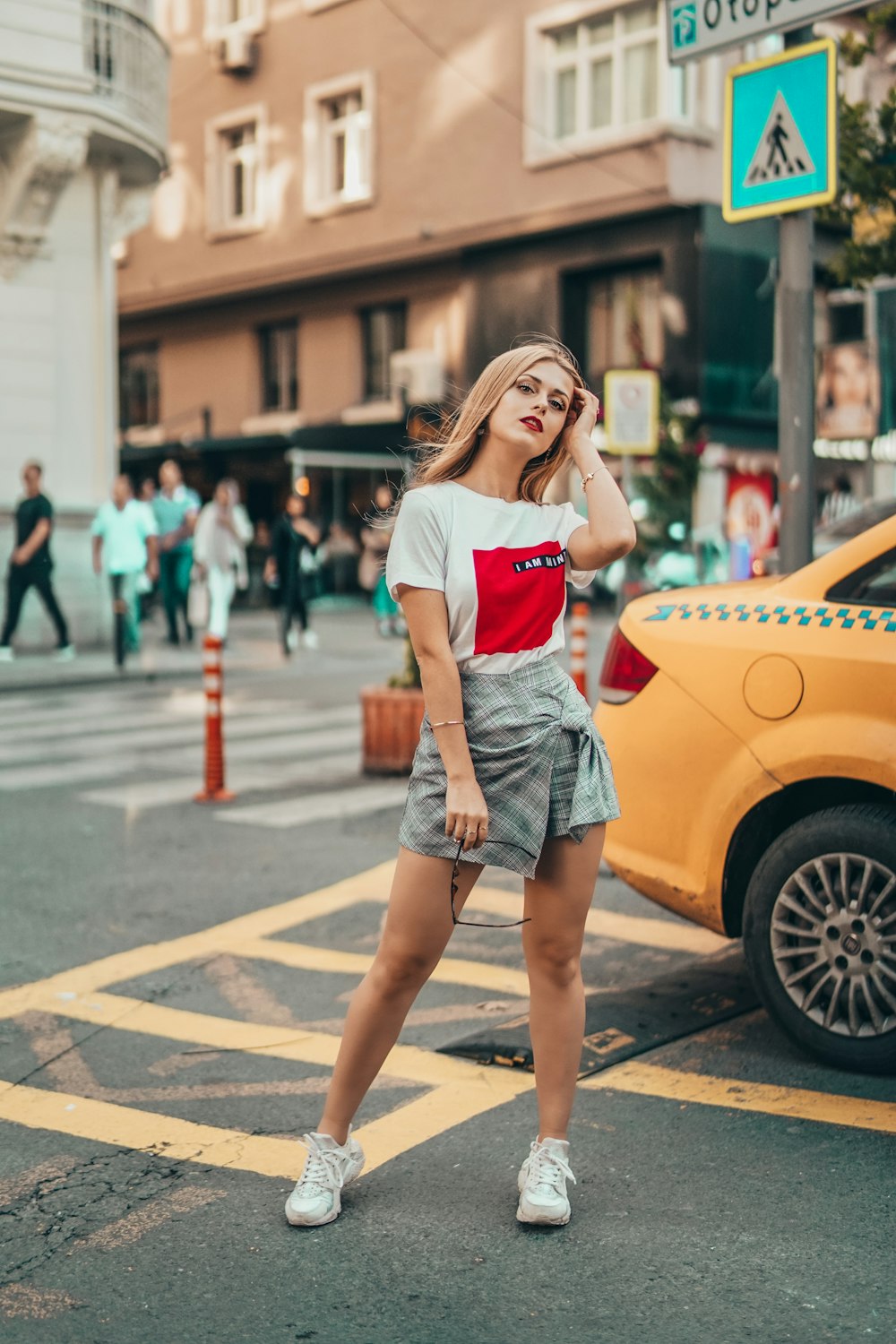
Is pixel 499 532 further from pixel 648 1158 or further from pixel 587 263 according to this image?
pixel 587 263

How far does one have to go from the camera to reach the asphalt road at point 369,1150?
3.05 metres

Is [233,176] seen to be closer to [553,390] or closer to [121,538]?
[121,538]

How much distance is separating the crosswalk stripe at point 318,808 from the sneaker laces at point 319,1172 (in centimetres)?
477

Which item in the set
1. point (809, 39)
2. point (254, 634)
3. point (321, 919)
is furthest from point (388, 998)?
point (254, 634)

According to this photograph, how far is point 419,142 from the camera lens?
3033cm

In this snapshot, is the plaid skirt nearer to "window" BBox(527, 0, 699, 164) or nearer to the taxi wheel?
the taxi wheel

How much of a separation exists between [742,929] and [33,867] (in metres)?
3.79

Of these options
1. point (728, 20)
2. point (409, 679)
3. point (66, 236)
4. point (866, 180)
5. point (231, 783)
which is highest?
point (66, 236)

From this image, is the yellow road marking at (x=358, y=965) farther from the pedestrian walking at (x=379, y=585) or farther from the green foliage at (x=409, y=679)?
the pedestrian walking at (x=379, y=585)

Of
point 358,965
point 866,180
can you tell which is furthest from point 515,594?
point 866,180

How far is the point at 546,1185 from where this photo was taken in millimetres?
3445

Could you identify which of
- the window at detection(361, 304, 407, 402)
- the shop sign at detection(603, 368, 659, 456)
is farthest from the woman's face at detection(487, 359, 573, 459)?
the window at detection(361, 304, 407, 402)

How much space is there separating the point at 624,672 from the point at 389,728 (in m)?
4.90

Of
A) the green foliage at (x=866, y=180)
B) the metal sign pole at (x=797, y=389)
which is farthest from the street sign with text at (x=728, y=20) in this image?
the green foliage at (x=866, y=180)
